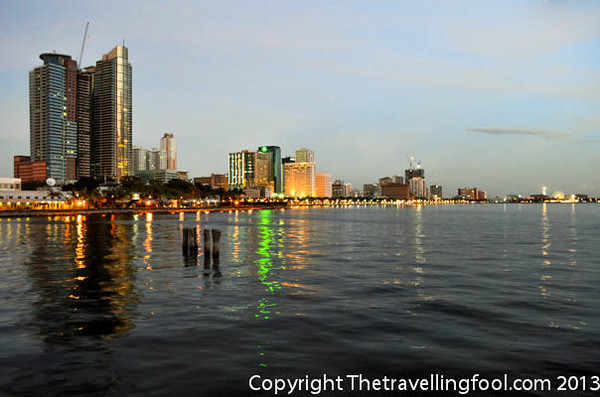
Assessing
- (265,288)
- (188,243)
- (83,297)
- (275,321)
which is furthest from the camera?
(188,243)

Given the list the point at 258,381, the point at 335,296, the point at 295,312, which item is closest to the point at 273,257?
the point at 335,296

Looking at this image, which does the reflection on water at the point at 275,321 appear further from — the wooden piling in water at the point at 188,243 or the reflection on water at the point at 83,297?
the wooden piling in water at the point at 188,243

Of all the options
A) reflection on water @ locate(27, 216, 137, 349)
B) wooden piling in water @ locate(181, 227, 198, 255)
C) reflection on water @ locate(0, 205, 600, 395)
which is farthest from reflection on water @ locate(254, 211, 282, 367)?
wooden piling in water @ locate(181, 227, 198, 255)

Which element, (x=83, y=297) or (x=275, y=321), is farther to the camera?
(x=83, y=297)

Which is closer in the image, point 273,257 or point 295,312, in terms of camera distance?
point 295,312

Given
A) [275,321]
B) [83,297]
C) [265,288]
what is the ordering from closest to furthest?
[275,321] < [83,297] < [265,288]

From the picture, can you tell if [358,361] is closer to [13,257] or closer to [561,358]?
[561,358]

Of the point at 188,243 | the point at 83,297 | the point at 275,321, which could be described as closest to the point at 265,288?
the point at 275,321

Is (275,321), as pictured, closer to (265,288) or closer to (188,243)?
(265,288)

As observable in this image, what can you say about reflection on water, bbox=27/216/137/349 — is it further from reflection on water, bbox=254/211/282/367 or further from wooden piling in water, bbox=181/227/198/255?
reflection on water, bbox=254/211/282/367

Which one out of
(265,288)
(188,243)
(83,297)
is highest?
(188,243)

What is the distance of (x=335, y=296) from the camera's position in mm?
24656

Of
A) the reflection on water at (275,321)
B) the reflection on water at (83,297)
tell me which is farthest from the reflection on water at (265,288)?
the reflection on water at (83,297)

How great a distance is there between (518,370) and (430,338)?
3.58 m
